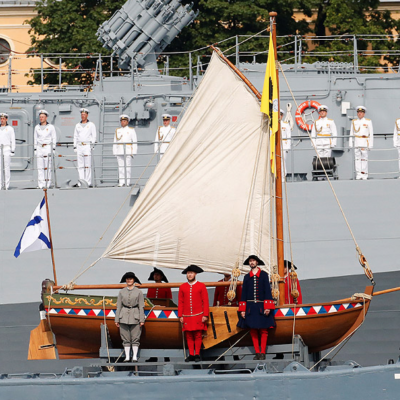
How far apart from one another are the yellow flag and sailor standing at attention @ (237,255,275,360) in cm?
167

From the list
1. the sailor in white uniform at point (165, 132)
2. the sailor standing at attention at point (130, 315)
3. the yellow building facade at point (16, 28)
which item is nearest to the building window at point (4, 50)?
the yellow building facade at point (16, 28)

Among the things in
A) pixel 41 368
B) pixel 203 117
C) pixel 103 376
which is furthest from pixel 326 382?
pixel 41 368

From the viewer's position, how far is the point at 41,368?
13.6 m

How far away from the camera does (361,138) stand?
16.4m

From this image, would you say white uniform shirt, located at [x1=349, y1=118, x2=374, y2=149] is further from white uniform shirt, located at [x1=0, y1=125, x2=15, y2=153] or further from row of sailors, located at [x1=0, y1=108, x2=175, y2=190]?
white uniform shirt, located at [x1=0, y1=125, x2=15, y2=153]

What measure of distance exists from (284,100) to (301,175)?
5.01ft

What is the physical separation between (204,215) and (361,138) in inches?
222

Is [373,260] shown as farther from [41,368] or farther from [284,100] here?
[41,368]

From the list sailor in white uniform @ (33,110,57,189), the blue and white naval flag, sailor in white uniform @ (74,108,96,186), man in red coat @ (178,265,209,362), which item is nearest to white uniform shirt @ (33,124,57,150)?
sailor in white uniform @ (33,110,57,189)

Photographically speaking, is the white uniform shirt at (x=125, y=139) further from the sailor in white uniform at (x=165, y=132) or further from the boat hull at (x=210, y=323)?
the boat hull at (x=210, y=323)

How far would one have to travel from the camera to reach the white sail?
11727mm

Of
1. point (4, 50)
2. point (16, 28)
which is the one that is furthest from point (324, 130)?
point (4, 50)

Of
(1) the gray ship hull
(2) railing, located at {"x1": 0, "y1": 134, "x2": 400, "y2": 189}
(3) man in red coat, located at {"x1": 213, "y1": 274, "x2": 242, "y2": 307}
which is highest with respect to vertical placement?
(2) railing, located at {"x1": 0, "y1": 134, "x2": 400, "y2": 189}

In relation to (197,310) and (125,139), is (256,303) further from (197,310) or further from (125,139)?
(125,139)
